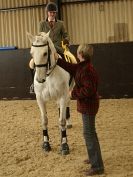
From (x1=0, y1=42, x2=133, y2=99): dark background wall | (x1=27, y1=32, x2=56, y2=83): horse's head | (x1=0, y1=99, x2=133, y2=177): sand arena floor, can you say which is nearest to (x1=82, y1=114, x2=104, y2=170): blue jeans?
(x1=0, y1=99, x2=133, y2=177): sand arena floor

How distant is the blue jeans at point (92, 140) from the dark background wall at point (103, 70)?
507 cm

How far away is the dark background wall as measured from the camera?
927 centimetres

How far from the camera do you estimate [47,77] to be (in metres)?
5.20

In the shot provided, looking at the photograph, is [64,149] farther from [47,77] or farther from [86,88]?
[86,88]

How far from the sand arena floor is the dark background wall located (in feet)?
2.41

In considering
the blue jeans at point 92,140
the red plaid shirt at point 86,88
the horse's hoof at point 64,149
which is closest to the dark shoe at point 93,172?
the blue jeans at point 92,140

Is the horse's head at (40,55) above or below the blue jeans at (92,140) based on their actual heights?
above

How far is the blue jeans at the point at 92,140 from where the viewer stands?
4.28 m

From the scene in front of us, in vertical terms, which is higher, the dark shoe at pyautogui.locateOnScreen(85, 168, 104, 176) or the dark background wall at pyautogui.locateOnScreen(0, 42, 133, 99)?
the dark background wall at pyautogui.locateOnScreen(0, 42, 133, 99)

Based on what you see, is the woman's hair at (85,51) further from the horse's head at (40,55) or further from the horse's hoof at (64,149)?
the horse's hoof at (64,149)

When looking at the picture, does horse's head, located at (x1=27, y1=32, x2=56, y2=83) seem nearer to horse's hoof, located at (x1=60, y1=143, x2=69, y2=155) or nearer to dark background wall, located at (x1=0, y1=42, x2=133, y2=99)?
horse's hoof, located at (x1=60, y1=143, x2=69, y2=155)

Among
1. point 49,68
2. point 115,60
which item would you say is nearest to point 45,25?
point 49,68

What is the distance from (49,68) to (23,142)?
4.56ft

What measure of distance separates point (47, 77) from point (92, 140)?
48.5 inches
